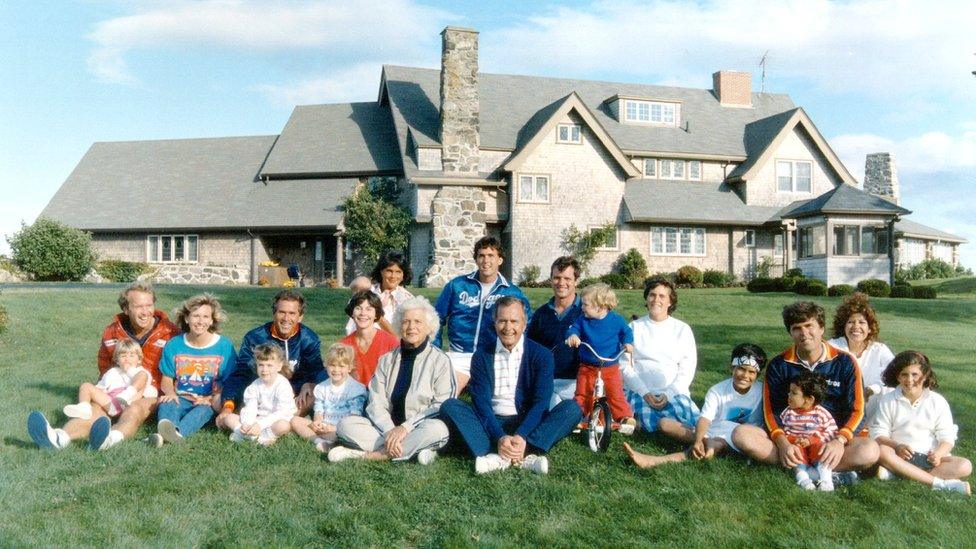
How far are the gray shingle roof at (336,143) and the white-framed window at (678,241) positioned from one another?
10.0 meters

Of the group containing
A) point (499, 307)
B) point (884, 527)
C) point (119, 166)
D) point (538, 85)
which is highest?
point (538, 85)

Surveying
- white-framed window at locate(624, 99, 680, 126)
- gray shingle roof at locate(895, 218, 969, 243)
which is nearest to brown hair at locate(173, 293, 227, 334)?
white-framed window at locate(624, 99, 680, 126)

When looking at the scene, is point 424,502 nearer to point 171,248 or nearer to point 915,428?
point 915,428

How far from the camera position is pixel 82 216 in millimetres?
32344

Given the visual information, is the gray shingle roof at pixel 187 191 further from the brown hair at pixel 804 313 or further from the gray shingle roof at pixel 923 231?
the gray shingle roof at pixel 923 231

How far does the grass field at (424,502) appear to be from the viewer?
4504 mm

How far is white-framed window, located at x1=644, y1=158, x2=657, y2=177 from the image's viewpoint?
3166 centimetres

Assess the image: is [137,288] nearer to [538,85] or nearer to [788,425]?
[788,425]

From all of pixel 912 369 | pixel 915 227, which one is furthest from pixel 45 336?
pixel 915 227

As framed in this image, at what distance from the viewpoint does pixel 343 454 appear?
607 centimetres

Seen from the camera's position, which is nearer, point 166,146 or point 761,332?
point 761,332

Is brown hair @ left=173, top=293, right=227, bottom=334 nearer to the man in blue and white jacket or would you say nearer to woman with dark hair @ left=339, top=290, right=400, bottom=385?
woman with dark hair @ left=339, top=290, right=400, bottom=385

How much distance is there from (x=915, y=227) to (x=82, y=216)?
39922mm

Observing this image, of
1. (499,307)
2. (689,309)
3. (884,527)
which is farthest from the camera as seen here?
(689,309)
